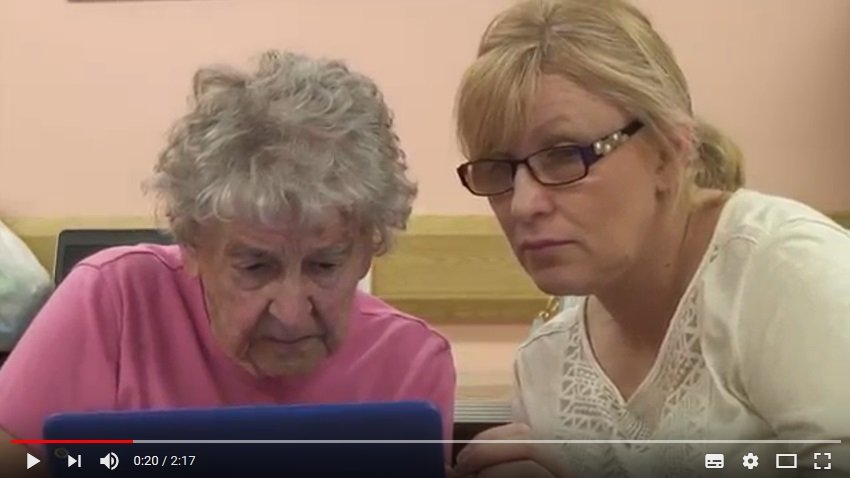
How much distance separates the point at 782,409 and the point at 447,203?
75 centimetres

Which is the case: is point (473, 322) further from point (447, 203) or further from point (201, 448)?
point (201, 448)

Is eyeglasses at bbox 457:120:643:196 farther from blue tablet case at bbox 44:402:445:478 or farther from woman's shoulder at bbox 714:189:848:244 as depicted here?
blue tablet case at bbox 44:402:445:478

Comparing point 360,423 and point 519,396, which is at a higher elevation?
point 360,423

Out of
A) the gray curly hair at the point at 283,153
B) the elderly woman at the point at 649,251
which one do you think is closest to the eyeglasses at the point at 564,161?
the elderly woman at the point at 649,251

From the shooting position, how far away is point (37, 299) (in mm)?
1332

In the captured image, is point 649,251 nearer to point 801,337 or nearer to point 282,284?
point 801,337

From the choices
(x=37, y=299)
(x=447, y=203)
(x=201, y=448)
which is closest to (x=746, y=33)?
(x=447, y=203)

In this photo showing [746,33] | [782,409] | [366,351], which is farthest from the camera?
[746,33]

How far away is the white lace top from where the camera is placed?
0.79 m

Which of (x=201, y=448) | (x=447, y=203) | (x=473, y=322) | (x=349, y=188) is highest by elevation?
(x=349, y=188)

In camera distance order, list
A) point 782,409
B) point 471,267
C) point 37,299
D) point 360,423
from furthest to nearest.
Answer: point 471,267, point 37,299, point 782,409, point 360,423
